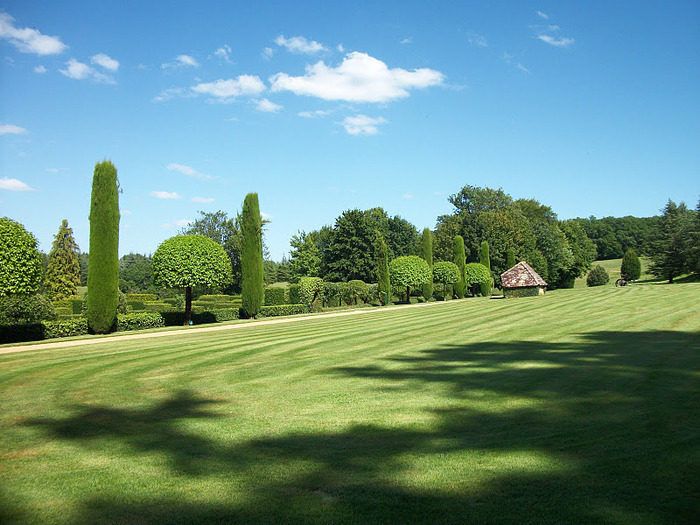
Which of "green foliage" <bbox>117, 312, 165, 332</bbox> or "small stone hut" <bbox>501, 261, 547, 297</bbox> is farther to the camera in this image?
"small stone hut" <bbox>501, 261, 547, 297</bbox>

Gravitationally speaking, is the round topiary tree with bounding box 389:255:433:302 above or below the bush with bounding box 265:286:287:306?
above

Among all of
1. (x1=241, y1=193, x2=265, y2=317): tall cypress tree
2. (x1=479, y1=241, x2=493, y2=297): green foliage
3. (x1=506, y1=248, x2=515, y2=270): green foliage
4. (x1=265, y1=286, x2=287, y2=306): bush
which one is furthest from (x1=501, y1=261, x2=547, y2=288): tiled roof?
(x1=241, y1=193, x2=265, y2=317): tall cypress tree

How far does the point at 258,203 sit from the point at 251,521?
25768 millimetres

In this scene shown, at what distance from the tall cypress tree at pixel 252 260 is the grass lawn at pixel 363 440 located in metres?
17.5

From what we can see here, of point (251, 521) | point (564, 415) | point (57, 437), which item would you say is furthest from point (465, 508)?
point (57, 437)

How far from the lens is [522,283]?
124 ft

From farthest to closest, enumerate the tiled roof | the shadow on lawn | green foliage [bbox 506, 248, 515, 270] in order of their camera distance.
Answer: green foliage [bbox 506, 248, 515, 270] < the tiled roof < the shadow on lawn

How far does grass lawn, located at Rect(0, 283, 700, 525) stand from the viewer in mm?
3068

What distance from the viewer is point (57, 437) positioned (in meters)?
4.88

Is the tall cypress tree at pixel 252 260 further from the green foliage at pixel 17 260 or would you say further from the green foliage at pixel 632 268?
the green foliage at pixel 632 268

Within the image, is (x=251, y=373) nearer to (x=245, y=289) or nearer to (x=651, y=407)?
(x=651, y=407)

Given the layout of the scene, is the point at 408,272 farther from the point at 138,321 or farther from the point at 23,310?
the point at 23,310

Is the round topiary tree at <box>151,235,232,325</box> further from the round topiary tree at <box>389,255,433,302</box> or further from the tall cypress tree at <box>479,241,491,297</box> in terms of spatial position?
the tall cypress tree at <box>479,241,491,297</box>

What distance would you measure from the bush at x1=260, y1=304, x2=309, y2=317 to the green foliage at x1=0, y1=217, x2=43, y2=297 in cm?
1318
